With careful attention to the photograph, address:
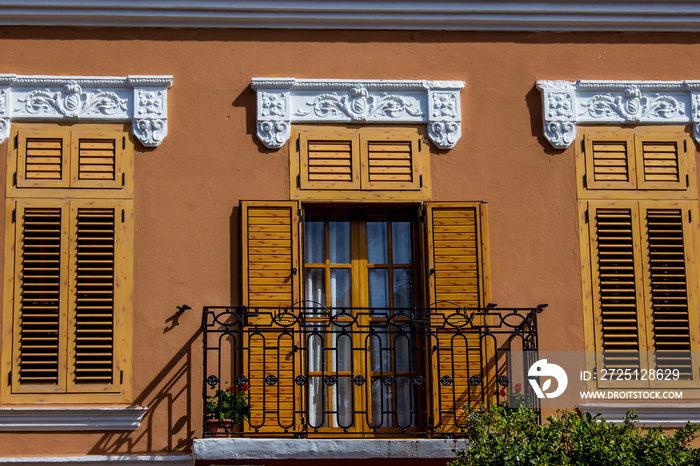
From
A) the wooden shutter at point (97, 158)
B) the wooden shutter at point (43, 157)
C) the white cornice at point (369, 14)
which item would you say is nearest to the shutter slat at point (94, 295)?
the wooden shutter at point (97, 158)

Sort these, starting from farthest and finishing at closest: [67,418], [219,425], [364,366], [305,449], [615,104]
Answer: [615,104], [364,366], [67,418], [219,425], [305,449]

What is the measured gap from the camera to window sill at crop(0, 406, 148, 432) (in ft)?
28.8

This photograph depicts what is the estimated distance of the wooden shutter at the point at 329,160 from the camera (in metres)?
9.50

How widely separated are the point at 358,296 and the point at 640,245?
247 cm

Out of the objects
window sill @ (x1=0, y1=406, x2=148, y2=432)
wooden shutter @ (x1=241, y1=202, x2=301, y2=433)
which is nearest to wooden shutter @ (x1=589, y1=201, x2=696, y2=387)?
wooden shutter @ (x1=241, y1=202, x2=301, y2=433)

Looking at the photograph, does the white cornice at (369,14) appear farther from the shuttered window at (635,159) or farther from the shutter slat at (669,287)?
the shutter slat at (669,287)

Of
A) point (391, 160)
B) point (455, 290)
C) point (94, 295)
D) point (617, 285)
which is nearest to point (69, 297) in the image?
point (94, 295)

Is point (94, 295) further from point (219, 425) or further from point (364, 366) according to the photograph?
point (364, 366)

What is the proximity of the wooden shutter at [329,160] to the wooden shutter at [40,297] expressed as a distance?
80.4 inches

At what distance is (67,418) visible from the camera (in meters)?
8.82

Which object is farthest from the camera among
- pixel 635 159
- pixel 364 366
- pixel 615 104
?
pixel 615 104

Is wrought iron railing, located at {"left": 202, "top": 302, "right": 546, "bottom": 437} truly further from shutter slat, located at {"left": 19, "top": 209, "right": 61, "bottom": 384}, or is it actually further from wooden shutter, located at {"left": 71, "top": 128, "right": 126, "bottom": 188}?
wooden shutter, located at {"left": 71, "top": 128, "right": 126, "bottom": 188}

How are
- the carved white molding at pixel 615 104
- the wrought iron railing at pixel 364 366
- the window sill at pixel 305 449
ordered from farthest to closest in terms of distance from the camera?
the carved white molding at pixel 615 104
the wrought iron railing at pixel 364 366
the window sill at pixel 305 449

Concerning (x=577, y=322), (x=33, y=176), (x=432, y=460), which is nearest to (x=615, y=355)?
(x=577, y=322)
